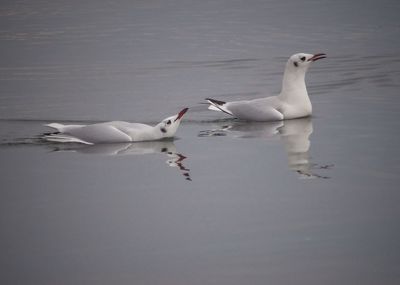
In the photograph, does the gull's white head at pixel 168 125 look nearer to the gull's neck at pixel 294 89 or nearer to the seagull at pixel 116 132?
the seagull at pixel 116 132

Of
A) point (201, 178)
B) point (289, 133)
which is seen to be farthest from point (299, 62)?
point (201, 178)

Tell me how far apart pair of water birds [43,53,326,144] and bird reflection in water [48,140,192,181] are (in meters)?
0.09

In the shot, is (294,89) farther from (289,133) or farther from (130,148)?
(130,148)

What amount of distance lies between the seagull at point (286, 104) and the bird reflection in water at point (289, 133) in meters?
0.13

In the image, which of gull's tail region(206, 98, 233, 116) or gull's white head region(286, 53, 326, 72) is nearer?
gull's tail region(206, 98, 233, 116)

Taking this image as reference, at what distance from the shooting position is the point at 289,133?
15633 mm

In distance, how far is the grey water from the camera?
9.11 m

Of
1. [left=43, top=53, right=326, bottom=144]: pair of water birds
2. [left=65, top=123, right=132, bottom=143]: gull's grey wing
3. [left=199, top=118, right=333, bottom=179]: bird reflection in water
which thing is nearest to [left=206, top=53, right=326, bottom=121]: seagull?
[left=43, top=53, right=326, bottom=144]: pair of water birds

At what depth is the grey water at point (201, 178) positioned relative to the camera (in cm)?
911

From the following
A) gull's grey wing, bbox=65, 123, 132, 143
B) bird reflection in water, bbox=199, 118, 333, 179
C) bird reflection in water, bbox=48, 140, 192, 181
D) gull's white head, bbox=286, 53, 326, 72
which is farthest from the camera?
gull's white head, bbox=286, 53, 326, 72

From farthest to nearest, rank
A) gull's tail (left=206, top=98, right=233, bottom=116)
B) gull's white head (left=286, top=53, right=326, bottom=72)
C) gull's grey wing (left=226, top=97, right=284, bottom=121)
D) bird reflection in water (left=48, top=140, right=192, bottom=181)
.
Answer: gull's white head (left=286, top=53, right=326, bottom=72) < gull's tail (left=206, top=98, right=233, bottom=116) < gull's grey wing (left=226, top=97, right=284, bottom=121) < bird reflection in water (left=48, top=140, right=192, bottom=181)

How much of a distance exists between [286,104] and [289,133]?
141 cm

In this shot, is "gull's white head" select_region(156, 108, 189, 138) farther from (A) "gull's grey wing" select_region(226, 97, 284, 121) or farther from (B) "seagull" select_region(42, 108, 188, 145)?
(A) "gull's grey wing" select_region(226, 97, 284, 121)

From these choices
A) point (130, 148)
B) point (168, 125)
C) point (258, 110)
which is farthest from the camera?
point (258, 110)
